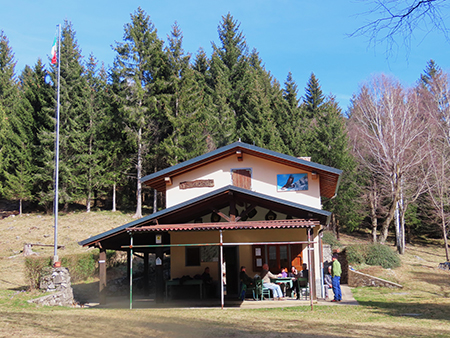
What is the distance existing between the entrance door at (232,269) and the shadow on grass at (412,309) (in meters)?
5.18

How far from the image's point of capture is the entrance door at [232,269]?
59.7 ft

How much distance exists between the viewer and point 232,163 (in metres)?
19.5

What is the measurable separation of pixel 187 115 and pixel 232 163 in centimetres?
2087

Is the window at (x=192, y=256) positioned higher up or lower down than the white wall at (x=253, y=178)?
lower down

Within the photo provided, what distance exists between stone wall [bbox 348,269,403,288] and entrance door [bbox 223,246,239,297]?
655cm

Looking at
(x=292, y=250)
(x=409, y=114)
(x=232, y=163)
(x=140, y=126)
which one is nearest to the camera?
(x=292, y=250)

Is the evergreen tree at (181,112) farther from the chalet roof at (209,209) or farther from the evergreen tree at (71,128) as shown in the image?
the chalet roof at (209,209)

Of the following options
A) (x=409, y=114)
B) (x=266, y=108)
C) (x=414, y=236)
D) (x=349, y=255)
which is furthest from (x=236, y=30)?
(x=349, y=255)

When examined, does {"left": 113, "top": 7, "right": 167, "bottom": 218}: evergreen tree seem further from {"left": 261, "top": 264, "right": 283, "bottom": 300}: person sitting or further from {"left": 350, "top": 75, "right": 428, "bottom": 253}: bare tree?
{"left": 261, "top": 264, "right": 283, "bottom": 300}: person sitting

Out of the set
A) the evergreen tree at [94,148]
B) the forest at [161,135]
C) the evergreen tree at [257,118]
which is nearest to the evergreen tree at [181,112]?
the forest at [161,135]

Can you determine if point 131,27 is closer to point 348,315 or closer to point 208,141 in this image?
point 208,141

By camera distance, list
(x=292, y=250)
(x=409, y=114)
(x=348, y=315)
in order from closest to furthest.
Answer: (x=348, y=315), (x=292, y=250), (x=409, y=114)

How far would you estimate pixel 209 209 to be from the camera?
16.8 meters

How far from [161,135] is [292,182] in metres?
23.8
